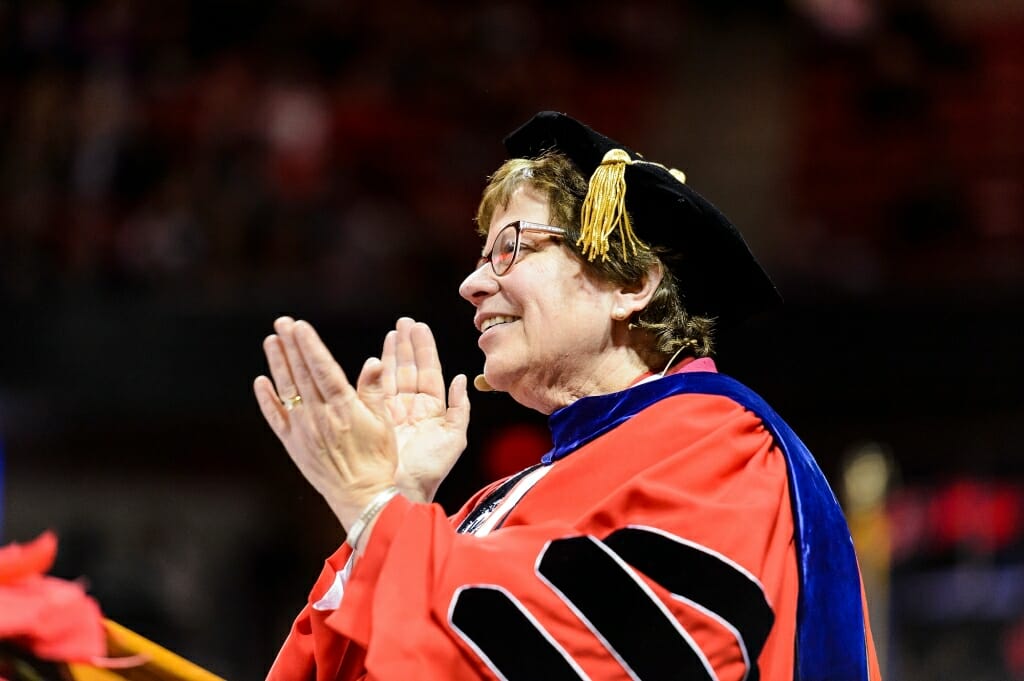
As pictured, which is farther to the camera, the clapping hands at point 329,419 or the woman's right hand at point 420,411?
the woman's right hand at point 420,411

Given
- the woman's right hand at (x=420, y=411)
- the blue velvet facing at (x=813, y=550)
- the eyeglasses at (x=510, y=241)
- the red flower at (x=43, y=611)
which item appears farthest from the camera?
the eyeglasses at (x=510, y=241)

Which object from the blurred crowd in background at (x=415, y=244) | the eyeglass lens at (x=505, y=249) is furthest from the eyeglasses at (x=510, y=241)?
the blurred crowd in background at (x=415, y=244)

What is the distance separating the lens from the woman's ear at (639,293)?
2.56m

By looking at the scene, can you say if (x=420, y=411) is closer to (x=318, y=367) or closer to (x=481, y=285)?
(x=481, y=285)

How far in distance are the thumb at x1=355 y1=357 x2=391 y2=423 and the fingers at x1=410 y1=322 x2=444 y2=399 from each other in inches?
17.2

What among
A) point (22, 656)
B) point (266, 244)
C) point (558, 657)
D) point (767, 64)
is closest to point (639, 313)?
point (558, 657)

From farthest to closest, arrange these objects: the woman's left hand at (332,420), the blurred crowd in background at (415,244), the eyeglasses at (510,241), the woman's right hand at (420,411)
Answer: the blurred crowd in background at (415,244) → the eyeglasses at (510,241) → the woman's right hand at (420,411) → the woman's left hand at (332,420)

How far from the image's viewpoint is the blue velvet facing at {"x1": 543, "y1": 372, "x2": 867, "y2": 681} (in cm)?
223

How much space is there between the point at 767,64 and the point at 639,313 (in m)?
6.59

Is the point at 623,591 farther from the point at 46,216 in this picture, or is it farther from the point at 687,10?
the point at 687,10

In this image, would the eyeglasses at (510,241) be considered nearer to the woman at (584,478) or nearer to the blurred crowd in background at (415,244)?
the woman at (584,478)

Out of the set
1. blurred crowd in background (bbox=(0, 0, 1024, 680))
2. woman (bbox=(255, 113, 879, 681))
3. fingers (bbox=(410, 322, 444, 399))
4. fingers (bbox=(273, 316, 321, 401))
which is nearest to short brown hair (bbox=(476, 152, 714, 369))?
woman (bbox=(255, 113, 879, 681))

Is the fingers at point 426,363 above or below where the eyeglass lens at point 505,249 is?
below

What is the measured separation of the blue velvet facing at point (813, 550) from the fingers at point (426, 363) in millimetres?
319
